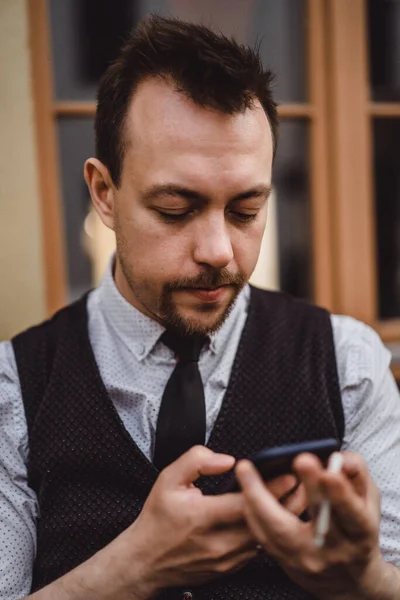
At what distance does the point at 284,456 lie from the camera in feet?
2.45

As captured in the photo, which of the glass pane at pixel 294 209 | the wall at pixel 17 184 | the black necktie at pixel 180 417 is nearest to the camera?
the black necktie at pixel 180 417

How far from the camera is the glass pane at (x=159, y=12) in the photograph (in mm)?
1933

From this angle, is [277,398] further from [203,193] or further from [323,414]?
[203,193]

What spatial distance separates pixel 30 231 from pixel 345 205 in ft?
3.67

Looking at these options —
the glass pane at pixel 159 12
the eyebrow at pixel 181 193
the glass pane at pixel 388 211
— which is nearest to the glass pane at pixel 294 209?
the glass pane at pixel 159 12

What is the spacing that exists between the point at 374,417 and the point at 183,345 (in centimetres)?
42

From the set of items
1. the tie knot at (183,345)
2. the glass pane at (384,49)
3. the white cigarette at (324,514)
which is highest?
the glass pane at (384,49)

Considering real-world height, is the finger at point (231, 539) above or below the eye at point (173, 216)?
below

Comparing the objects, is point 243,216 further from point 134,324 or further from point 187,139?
point 134,324

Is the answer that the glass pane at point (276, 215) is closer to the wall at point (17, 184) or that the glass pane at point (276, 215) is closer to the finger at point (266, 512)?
the wall at point (17, 184)

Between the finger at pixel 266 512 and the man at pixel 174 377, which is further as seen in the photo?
the man at pixel 174 377

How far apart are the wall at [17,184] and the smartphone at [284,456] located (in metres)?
1.18

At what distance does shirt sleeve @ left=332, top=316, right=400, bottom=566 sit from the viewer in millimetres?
1124

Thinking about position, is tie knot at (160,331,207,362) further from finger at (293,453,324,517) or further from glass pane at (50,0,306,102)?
glass pane at (50,0,306,102)
